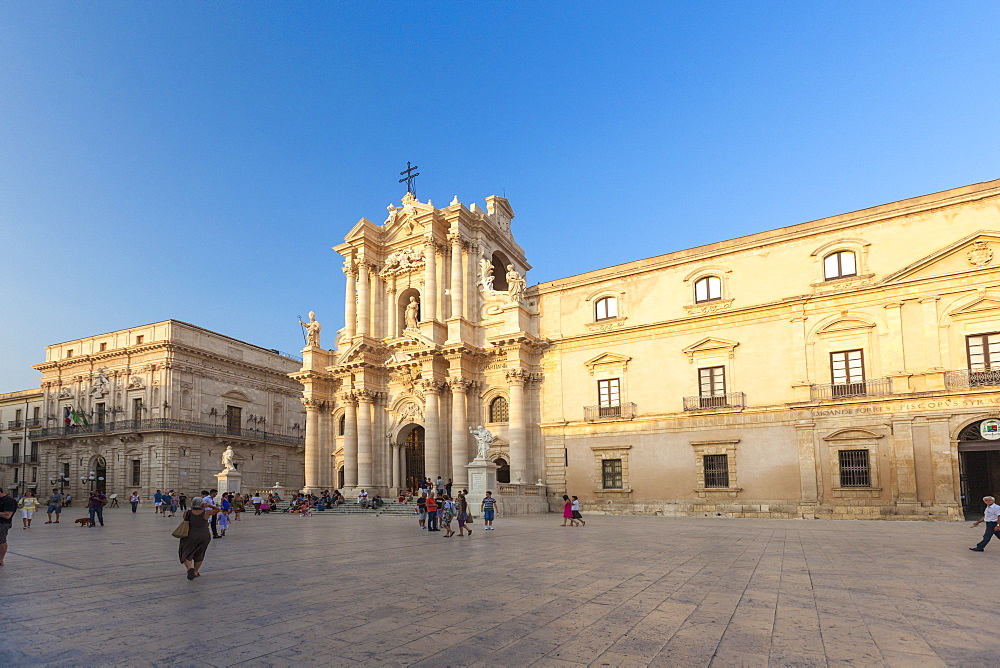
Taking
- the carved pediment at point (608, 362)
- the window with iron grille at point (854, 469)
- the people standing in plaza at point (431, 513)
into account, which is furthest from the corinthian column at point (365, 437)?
the window with iron grille at point (854, 469)

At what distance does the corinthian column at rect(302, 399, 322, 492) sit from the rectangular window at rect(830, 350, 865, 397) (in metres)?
27.7

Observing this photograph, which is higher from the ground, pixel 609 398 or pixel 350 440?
pixel 609 398

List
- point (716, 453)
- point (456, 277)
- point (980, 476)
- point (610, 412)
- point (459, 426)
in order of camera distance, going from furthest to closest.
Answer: point (456, 277)
point (459, 426)
point (610, 412)
point (716, 453)
point (980, 476)

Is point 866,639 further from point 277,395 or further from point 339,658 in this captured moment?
point 277,395

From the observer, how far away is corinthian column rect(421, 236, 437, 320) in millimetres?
37781

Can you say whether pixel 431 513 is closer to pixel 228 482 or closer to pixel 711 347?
pixel 711 347

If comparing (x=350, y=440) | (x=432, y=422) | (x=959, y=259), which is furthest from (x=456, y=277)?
(x=959, y=259)

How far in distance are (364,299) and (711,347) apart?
20.1 m

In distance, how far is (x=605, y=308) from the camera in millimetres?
34312

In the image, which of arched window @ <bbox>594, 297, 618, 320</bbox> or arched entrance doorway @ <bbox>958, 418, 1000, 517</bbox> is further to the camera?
arched window @ <bbox>594, 297, 618, 320</bbox>

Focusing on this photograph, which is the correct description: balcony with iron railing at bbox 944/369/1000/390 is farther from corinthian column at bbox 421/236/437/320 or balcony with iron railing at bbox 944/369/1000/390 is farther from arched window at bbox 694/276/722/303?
corinthian column at bbox 421/236/437/320

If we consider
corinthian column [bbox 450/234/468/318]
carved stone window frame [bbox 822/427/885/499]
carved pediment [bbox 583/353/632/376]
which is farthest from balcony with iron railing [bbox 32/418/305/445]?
carved stone window frame [bbox 822/427/885/499]

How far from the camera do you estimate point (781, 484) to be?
2844 cm

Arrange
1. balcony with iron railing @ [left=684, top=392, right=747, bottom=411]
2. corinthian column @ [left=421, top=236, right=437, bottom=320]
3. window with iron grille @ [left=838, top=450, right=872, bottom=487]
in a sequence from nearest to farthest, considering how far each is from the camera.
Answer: window with iron grille @ [left=838, top=450, right=872, bottom=487]
balcony with iron railing @ [left=684, top=392, right=747, bottom=411]
corinthian column @ [left=421, top=236, right=437, bottom=320]
